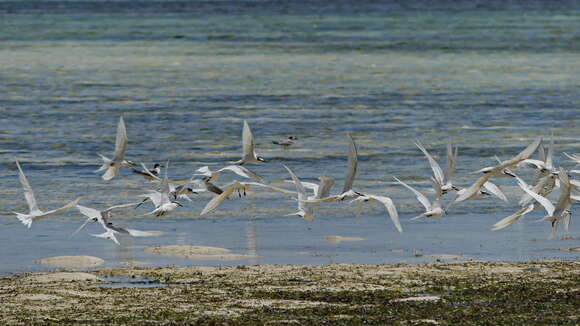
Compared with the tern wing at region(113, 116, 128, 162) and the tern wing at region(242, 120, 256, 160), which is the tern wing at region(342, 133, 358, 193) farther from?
the tern wing at region(113, 116, 128, 162)

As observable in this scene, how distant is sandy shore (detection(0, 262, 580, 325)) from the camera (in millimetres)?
13961

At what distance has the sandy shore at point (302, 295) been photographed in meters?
14.0

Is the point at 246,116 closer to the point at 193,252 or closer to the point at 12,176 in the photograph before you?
the point at 12,176

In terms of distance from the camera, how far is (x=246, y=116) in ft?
135

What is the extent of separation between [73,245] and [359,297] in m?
6.34

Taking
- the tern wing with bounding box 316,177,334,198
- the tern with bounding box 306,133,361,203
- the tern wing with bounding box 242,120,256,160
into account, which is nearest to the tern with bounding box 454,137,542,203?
the tern with bounding box 306,133,361,203

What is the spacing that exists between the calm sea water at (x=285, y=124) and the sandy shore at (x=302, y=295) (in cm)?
125

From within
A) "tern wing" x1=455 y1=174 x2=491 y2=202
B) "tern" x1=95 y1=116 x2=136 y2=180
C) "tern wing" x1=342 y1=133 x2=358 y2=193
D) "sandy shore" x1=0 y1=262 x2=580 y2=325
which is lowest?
"sandy shore" x1=0 y1=262 x2=580 y2=325

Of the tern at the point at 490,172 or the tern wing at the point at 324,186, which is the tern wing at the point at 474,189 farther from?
the tern wing at the point at 324,186

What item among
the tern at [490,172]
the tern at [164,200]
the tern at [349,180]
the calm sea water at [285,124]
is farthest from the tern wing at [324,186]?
the tern at [164,200]

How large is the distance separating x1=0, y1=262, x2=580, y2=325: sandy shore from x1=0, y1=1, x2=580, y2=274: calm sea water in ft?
4.11

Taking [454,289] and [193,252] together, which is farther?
[193,252]

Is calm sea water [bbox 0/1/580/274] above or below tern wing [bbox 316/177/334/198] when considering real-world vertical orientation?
above

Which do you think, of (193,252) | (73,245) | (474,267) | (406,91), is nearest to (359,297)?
(474,267)
